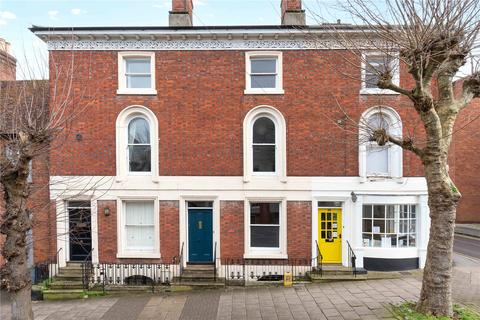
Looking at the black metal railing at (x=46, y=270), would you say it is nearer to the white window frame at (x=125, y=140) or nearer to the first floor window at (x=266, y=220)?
the white window frame at (x=125, y=140)

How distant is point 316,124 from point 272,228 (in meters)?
4.13

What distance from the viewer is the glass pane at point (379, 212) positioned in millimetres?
12242

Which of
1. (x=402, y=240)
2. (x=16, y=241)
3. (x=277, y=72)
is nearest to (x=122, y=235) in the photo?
(x=16, y=241)

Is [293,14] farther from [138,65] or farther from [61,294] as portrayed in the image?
[61,294]

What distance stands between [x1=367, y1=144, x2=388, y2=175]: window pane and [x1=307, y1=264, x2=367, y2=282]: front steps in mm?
3514

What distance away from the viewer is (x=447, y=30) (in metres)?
6.88

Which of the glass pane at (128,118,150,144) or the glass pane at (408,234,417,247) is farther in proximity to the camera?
the glass pane at (128,118,150,144)

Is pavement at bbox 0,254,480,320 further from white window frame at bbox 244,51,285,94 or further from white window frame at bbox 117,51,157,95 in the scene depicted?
white window frame at bbox 117,51,157,95

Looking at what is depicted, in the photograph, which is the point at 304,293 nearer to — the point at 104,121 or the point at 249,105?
the point at 249,105

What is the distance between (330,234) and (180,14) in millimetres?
9894

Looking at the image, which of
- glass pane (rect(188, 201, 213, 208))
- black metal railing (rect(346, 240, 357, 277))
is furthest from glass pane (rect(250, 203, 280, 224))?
black metal railing (rect(346, 240, 357, 277))

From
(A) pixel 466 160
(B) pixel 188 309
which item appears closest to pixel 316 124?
(B) pixel 188 309

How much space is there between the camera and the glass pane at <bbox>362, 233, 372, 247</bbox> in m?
12.2

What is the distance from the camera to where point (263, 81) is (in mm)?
12461
